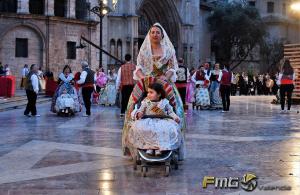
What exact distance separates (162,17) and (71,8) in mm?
15696

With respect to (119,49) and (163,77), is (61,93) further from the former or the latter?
(119,49)

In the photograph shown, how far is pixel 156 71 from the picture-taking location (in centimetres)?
856

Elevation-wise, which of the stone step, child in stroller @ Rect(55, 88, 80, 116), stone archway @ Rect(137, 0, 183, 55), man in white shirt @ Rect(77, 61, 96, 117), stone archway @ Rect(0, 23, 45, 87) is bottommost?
the stone step

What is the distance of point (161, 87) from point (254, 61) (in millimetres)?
62288

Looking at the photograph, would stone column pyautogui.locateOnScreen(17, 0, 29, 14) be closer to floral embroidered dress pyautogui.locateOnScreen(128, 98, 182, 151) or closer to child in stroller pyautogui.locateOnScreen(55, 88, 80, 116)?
child in stroller pyautogui.locateOnScreen(55, 88, 80, 116)

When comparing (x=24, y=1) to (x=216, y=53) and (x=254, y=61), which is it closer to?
(x=216, y=53)

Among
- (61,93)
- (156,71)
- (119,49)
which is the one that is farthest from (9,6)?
(156,71)

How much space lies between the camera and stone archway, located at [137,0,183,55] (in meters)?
51.9

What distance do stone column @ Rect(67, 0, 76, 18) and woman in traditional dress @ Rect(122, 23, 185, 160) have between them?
31054 millimetres

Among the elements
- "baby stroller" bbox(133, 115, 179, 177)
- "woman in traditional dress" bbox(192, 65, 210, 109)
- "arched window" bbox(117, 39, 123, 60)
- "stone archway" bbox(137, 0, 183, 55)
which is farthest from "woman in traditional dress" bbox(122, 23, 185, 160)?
"stone archway" bbox(137, 0, 183, 55)

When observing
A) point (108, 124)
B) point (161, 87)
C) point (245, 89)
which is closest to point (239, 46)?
point (245, 89)

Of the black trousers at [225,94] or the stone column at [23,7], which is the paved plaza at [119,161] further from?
the stone column at [23,7]

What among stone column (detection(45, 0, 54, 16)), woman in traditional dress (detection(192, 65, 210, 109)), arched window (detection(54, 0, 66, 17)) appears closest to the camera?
woman in traditional dress (detection(192, 65, 210, 109))

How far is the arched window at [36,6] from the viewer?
37.4m
